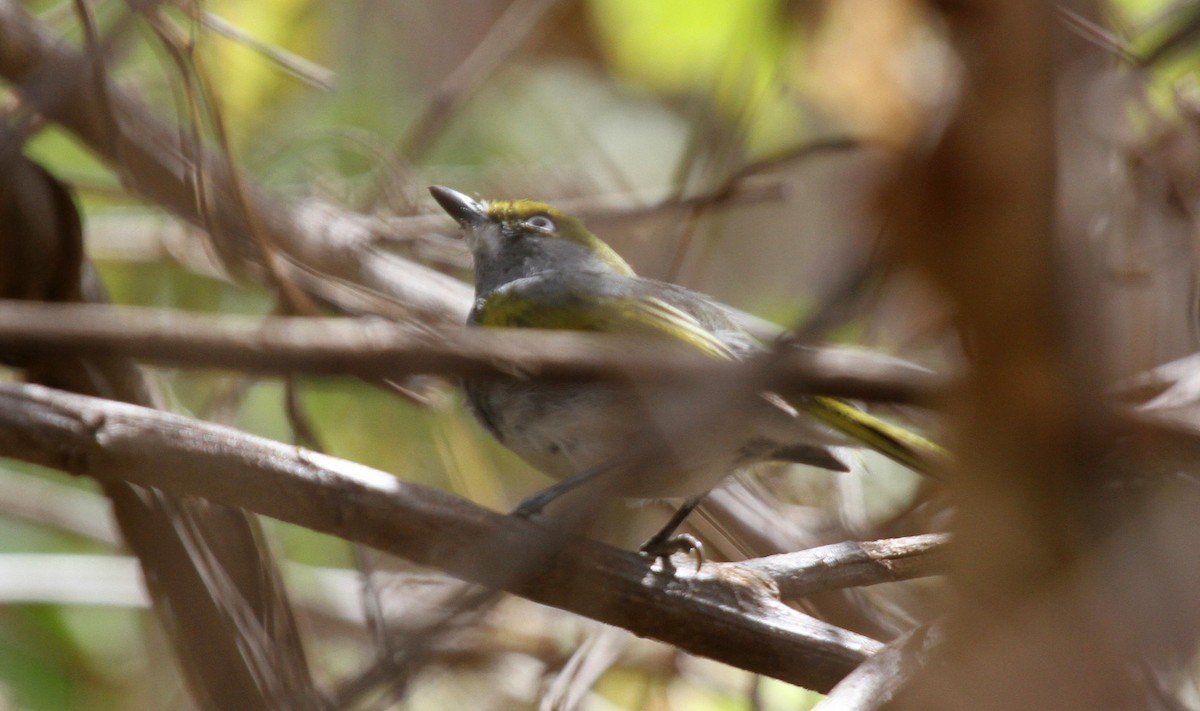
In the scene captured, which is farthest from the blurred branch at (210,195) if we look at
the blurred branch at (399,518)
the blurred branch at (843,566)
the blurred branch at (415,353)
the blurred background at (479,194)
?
the blurred branch at (415,353)

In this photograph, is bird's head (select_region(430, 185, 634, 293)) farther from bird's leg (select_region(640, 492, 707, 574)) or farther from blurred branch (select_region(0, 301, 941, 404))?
blurred branch (select_region(0, 301, 941, 404))

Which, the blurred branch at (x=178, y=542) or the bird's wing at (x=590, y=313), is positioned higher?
the bird's wing at (x=590, y=313)

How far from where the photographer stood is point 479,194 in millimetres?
3709

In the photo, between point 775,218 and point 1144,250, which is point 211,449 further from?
point 775,218

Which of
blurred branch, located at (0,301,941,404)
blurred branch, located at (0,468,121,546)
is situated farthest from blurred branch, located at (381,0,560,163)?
blurred branch, located at (0,301,941,404)

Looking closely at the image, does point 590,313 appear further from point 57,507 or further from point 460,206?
point 57,507

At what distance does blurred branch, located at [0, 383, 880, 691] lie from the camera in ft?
4.61

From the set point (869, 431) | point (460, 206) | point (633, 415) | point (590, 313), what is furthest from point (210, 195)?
point (869, 431)

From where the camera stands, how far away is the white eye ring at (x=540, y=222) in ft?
10.7

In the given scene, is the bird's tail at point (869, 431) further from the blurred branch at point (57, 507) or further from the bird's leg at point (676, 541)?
the blurred branch at point (57, 507)

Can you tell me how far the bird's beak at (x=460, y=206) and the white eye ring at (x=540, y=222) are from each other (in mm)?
137

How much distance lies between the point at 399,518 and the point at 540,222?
190 centimetres

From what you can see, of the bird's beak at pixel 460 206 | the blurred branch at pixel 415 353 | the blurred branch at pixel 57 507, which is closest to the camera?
the blurred branch at pixel 415 353

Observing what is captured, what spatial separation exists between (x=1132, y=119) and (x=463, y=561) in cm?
230
